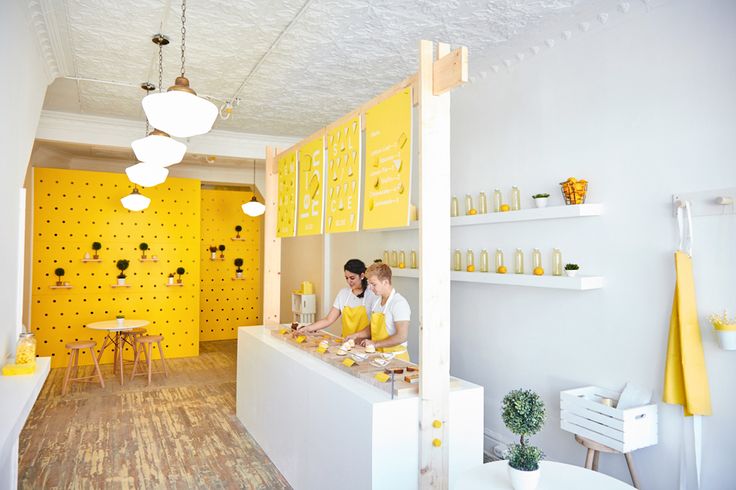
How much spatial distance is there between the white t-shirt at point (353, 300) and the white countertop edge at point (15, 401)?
2.41 m

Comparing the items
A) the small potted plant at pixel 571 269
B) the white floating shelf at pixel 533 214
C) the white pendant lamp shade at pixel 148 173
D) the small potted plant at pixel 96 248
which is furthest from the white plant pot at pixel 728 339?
the small potted plant at pixel 96 248

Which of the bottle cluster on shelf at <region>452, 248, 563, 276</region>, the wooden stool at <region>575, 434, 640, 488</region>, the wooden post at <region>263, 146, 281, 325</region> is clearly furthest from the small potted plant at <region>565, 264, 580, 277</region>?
the wooden post at <region>263, 146, 281, 325</region>

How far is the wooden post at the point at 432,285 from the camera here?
2.54m

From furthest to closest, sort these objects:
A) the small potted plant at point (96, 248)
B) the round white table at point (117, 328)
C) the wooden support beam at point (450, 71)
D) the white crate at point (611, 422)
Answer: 1. the small potted plant at point (96, 248)
2. the round white table at point (117, 328)
3. the white crate at point (611, 422)
4. the wooden support beam at point (450, 71)

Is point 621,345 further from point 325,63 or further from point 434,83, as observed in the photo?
point 325,63

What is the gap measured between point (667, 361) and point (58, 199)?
791 centimetres

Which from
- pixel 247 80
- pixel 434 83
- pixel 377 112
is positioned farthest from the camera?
pixel 247 80

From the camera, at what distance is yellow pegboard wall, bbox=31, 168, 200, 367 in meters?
7.12

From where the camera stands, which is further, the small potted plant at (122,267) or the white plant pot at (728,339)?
the small potted plant at (122,267)

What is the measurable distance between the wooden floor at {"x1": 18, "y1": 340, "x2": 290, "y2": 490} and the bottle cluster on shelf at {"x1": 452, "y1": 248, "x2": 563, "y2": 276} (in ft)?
7.81

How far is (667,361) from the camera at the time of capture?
2826 millimetres

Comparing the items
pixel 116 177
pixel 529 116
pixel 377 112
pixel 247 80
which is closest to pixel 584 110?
pixel 529 116

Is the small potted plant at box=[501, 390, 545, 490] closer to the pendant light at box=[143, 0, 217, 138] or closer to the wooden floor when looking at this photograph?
the pendant light at box=[143, 0, 217, 138]

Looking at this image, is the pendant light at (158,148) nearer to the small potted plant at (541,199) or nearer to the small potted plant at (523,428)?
the small potted plant at (523,428)
